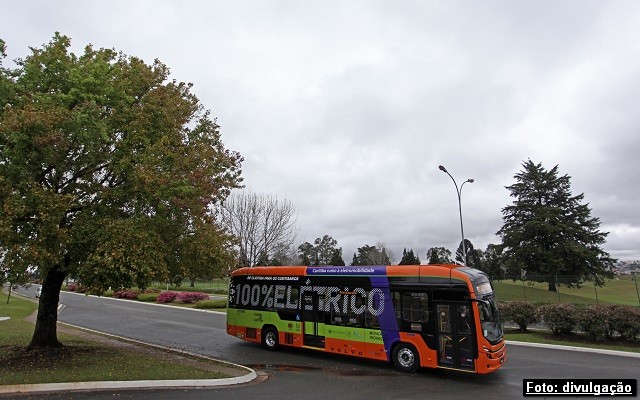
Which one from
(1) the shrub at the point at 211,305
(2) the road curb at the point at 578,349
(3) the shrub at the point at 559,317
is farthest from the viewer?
(1) the shrub at the point at 211,305

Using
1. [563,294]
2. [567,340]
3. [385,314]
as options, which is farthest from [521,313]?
[563,294]

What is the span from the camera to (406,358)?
12539mm

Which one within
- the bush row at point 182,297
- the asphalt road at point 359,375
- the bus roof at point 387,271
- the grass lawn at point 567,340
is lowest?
the asphalt road at point 359,375

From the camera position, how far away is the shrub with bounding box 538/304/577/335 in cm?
1745

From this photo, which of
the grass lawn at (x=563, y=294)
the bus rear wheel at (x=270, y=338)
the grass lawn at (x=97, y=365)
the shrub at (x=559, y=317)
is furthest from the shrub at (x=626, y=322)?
Answer: the grass lawn at (x=97, y=365)

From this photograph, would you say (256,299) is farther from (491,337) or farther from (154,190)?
(491,337)

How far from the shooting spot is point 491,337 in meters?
11.5

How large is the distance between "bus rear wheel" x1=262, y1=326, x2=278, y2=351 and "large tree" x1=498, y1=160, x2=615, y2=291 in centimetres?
4120

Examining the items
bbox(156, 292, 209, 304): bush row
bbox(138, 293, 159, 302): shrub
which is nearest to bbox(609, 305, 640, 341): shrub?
bbox(156, 292, 209, 304): bush row

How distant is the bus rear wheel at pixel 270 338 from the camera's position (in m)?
16.0

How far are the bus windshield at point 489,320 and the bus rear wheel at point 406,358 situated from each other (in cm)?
211

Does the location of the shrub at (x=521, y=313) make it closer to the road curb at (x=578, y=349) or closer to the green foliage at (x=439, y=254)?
the road curb at (x=578, y=349)

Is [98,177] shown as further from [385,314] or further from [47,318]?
[385,314]
